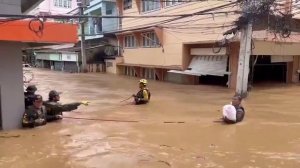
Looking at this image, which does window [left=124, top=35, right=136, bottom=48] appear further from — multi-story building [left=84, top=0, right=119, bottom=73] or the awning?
the awning

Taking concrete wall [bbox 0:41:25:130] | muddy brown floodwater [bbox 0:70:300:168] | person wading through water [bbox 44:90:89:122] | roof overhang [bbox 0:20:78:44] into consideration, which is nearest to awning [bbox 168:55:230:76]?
muddy brown floodwater [bbox 0:70:300:168]

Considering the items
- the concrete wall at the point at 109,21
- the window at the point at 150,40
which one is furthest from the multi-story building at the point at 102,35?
the window at the point at 150,40

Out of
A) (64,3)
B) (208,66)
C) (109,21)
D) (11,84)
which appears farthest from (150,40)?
(64,3)

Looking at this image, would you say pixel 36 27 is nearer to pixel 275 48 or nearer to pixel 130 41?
pixel 275 48

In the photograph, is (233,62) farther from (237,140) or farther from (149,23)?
(237,140)

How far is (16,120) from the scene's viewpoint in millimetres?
10406

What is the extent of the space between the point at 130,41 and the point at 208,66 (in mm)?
12240

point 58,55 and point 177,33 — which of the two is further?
point 58,55

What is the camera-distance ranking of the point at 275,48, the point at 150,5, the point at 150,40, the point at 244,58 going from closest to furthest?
1. the point at 244,58
2. the point at 275,48
3. the point at 150,5
4. the point at 150,40

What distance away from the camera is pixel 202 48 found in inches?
867

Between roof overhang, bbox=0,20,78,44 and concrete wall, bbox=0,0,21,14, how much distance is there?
736 mm

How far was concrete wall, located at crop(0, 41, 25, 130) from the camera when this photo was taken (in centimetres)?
996

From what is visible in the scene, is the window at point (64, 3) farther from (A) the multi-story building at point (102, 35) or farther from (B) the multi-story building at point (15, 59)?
(B) the multi-story building at point (15, 59)

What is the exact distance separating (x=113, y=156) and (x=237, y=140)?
3.13m
